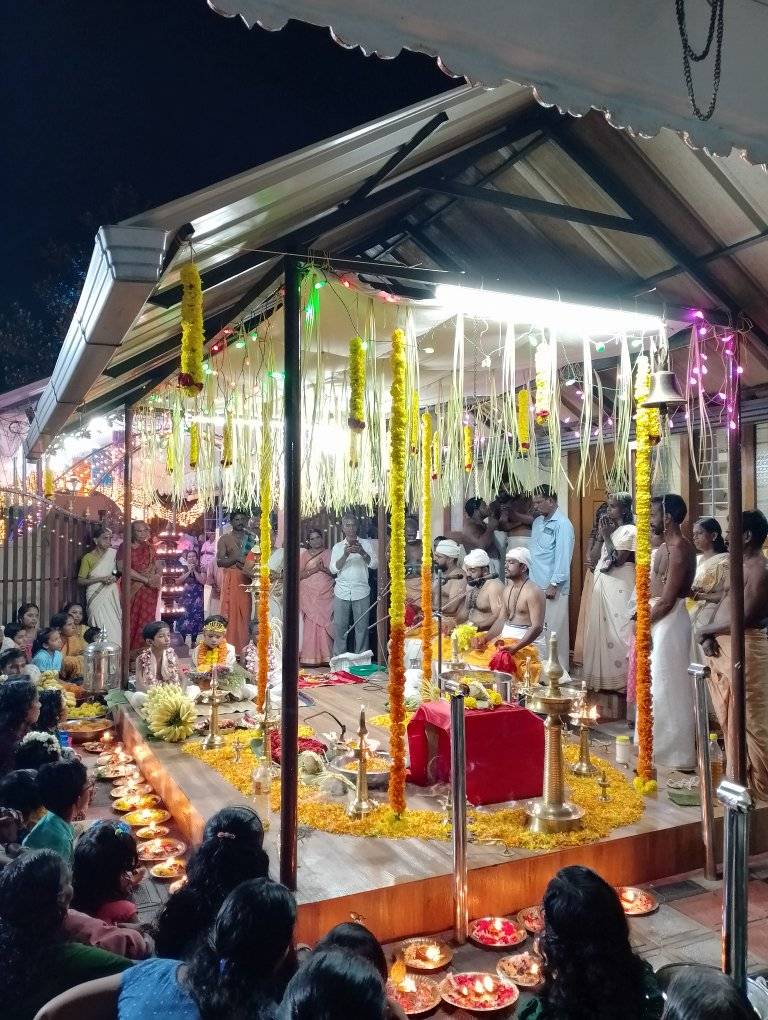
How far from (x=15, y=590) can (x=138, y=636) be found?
165cm

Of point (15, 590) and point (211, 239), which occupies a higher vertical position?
point (211, 239)

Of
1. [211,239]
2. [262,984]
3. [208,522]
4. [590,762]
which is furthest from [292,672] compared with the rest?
[208,522]

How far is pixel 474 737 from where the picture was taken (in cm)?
436

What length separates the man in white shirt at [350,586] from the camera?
1024cm

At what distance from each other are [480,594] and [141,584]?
4.58 m

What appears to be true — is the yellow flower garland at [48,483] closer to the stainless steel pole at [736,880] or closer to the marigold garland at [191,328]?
the marigold garland at [191,328]

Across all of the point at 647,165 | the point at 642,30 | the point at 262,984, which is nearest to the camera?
the point at 642,30

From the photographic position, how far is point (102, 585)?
9523 millimetres

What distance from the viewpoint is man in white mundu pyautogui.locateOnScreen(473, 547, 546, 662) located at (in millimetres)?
6562

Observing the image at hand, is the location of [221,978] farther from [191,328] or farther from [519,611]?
[519,611]

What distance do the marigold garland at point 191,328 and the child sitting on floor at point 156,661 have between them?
425cm

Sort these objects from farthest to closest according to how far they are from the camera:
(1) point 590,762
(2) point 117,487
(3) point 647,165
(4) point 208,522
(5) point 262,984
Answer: (4) point 208,522
(2) point 117,487
(1) point 590,762
(3) point 647,165
(5) point 262,984

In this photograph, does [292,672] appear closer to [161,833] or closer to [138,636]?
[161,833]

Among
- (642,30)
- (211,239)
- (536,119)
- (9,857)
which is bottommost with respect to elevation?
(9,857)
